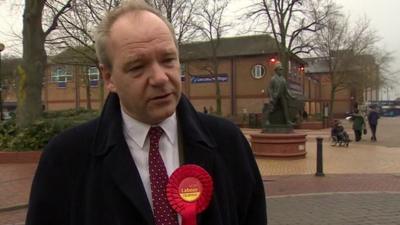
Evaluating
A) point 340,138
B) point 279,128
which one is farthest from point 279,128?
point 340,138

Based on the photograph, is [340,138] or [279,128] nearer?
[279,128]

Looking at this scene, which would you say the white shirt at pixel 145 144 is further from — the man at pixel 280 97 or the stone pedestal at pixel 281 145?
the man at pixel 280 97

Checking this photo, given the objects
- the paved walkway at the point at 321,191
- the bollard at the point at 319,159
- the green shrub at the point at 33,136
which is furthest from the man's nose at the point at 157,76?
the green shrub at the point at 33,136

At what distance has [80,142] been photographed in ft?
5.93

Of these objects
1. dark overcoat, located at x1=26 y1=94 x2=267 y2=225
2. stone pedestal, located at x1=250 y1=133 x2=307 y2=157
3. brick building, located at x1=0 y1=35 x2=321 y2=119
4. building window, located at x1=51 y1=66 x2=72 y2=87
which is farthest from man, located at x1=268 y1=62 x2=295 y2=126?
building window, located at x1=51 y1=66 x2=72 y2=87

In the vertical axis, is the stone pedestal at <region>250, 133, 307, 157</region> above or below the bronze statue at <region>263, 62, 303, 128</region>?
below

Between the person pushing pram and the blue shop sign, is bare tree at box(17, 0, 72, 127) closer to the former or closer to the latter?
the person pushing pram

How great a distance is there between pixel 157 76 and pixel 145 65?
0.07m

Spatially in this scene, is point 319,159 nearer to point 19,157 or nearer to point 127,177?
point 19,157

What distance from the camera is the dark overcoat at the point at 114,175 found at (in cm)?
170

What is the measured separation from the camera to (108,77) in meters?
1.87

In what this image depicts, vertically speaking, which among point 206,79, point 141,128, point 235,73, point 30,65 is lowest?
point 141,128

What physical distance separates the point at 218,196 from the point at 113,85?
57 cm

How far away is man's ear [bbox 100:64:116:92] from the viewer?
72.4 inches
